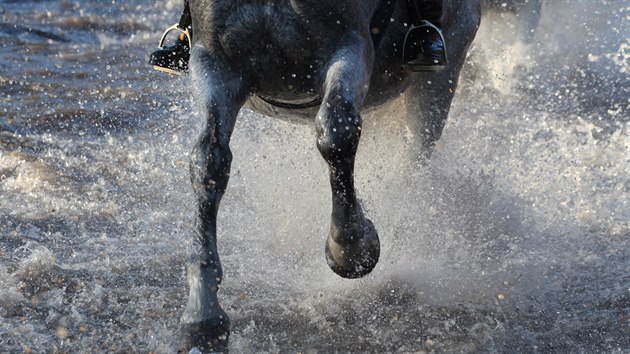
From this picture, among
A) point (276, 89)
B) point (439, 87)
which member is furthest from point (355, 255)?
point (439, 87)

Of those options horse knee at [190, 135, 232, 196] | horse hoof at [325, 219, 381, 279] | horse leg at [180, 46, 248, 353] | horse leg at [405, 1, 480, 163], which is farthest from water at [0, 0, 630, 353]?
horse knee at [190, 135, 232, 196]

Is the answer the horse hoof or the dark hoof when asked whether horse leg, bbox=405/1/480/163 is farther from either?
the dark hoof

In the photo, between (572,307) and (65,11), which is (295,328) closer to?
(572,307)

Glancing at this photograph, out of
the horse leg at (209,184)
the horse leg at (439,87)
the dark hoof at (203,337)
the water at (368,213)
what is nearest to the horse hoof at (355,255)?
the water at (368,213)

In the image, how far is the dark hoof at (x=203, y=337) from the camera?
132 inches

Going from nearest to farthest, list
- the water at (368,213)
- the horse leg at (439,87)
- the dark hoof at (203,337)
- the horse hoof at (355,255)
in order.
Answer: the dark hoof at (203,337) < the horse hoof at (355,255) < the water at (368,213) < the horse leg at (439,87)

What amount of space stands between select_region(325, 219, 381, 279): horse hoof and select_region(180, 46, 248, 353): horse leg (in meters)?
0.52

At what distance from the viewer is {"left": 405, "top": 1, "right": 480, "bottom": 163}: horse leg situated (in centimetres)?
516

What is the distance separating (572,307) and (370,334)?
1.05 m

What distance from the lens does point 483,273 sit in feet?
15.7

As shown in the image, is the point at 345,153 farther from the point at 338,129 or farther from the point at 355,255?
the point at 355,255

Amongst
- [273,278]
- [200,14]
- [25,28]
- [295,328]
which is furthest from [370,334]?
[25,28]

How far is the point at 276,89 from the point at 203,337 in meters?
1.23

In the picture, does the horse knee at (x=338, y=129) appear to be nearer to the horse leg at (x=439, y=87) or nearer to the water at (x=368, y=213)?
the water at (x=368, y=213)
